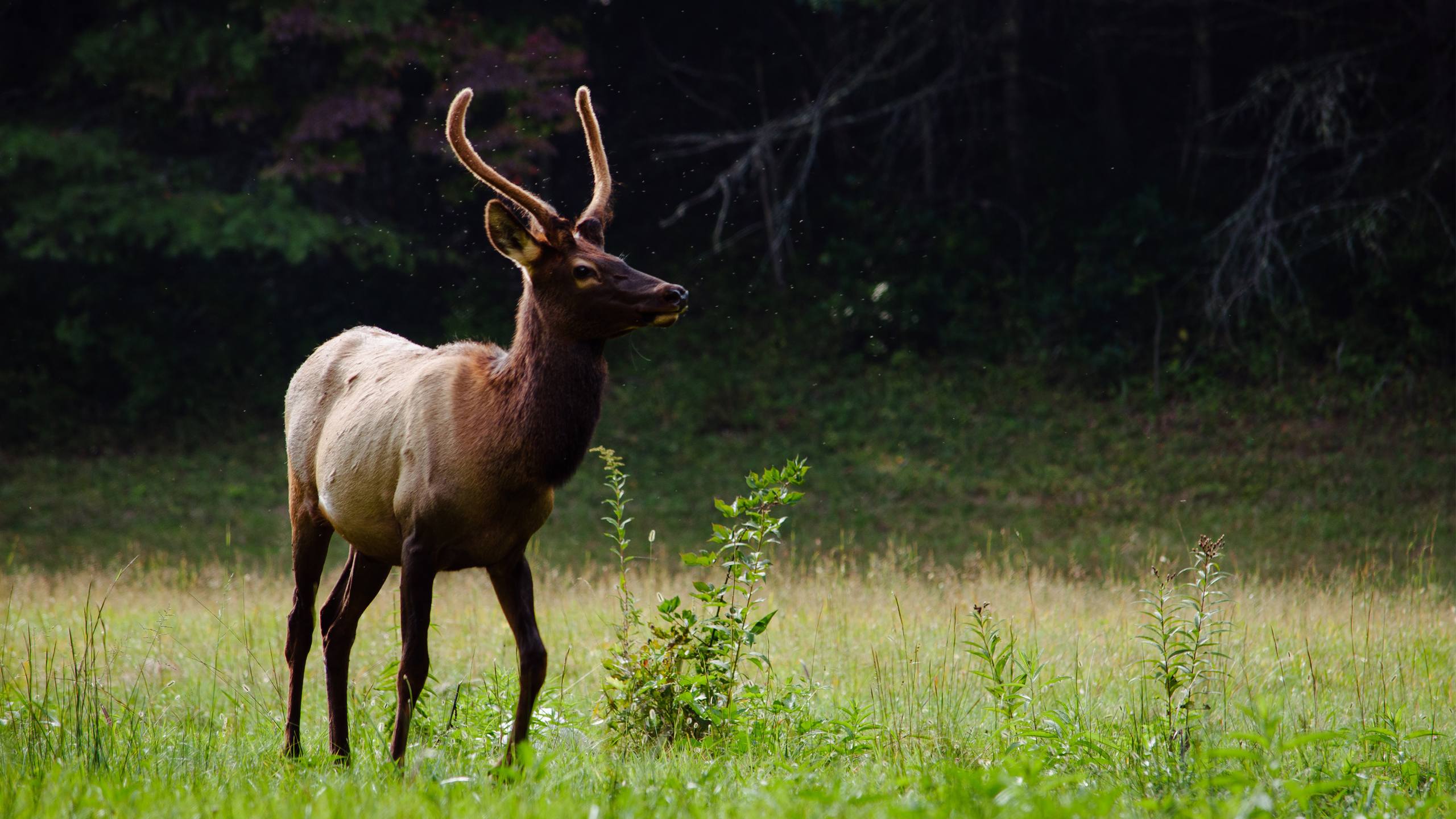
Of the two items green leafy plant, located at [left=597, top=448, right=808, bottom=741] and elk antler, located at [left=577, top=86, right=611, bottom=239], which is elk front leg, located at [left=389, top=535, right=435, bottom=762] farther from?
elk antler, located at [left=577, top=86, right=611, bottom=239]

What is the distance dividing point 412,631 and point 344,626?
28.3 inches

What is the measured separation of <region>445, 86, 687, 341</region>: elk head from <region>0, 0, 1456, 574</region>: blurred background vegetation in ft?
26.3

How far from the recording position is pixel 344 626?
5.01m

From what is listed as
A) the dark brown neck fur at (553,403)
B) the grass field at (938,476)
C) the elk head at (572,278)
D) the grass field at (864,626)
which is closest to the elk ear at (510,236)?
the elk head at (572,278)

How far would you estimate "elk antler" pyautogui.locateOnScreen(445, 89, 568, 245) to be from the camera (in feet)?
14.8

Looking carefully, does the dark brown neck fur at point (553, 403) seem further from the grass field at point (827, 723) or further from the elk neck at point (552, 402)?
the grass field at point (827, 723)

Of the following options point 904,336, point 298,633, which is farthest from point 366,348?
point 904,336

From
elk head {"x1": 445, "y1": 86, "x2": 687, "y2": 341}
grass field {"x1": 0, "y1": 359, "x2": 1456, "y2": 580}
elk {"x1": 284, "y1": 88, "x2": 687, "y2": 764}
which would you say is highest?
A: elk head {"x1": 445, "y1": 86, "x2": 687, "y2": 341}

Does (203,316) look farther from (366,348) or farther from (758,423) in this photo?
(366,348)

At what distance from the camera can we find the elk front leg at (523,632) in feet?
14.5

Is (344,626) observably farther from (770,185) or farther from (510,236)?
(770,185)

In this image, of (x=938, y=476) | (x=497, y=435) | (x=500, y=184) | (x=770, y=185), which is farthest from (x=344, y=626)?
(x=770, y=185)

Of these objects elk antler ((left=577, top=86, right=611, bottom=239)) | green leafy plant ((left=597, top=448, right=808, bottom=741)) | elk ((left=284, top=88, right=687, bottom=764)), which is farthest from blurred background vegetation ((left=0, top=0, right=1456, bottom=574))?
elk ((left=284, top=88, right=687, bottom=764))

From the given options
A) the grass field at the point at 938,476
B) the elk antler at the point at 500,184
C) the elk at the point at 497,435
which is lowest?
the grass field at the point at 938,476
